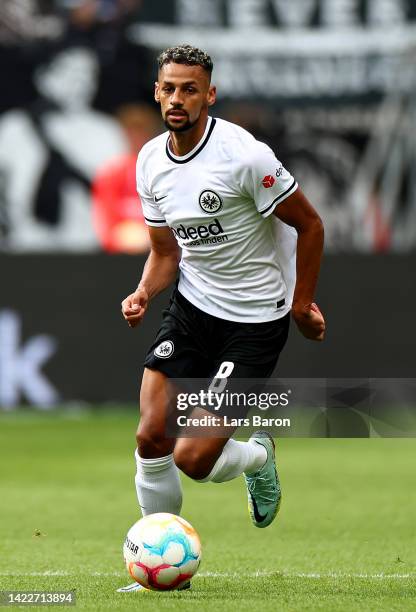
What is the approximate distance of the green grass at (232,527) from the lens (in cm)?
645

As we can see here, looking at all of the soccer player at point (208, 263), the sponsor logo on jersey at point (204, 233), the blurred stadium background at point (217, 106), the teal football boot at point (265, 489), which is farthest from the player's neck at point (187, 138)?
the blurred stadium background at point (217, 106)

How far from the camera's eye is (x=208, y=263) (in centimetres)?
695

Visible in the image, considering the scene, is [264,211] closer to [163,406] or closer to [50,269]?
[163,406]

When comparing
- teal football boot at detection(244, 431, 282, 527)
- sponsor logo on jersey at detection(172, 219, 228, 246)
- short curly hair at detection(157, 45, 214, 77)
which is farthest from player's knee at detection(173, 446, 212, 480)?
short curly hair at detection(157, 45, 214, 77)

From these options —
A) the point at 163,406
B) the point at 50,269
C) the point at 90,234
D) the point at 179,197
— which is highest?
the point at 179,197

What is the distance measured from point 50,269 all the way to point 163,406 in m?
10.3

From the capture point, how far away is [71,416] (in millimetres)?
16422

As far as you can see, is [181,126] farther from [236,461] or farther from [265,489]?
[265,489]

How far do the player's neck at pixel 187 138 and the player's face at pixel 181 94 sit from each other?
0.30 ft

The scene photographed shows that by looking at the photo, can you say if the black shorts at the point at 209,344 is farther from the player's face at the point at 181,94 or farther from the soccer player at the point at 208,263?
the player's face at the point at 181,94

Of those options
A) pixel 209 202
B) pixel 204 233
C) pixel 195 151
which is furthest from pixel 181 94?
pixel 204 233

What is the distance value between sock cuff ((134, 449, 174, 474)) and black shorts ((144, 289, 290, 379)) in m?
0.41

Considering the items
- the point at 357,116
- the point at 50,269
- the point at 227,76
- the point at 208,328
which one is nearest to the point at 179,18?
the point at 227,76

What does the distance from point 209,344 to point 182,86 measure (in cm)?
124
